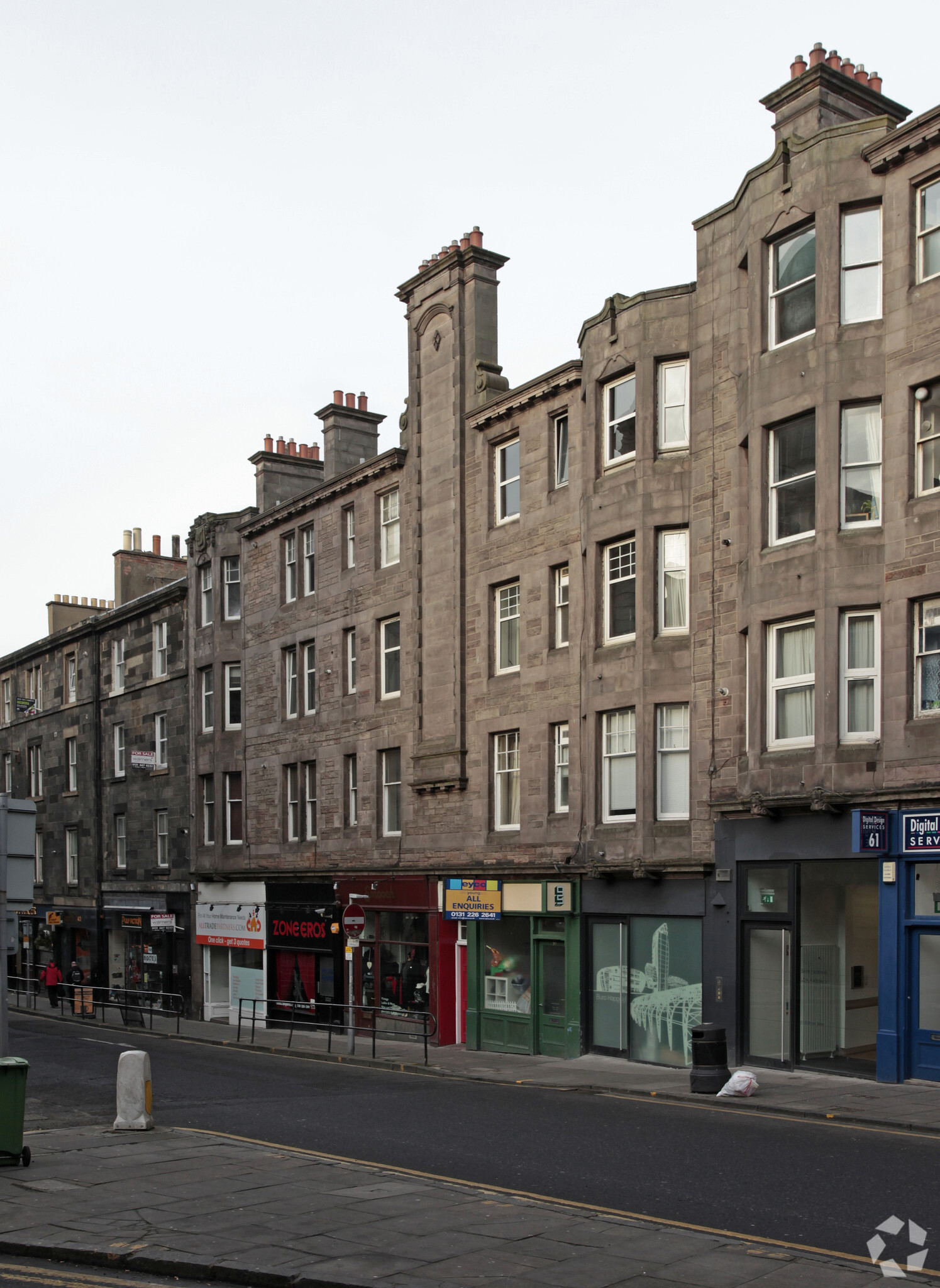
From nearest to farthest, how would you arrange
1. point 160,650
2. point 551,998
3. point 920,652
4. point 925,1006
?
point 925,1006 → point 920,652 → point 551,998 → point 160,650

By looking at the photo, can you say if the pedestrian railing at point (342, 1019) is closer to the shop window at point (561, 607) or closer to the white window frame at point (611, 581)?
the shop window at point (561, 607)

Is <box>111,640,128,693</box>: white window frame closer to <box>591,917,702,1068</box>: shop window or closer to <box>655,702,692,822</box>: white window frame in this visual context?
<box>591,917,702,1068</box>: shop window

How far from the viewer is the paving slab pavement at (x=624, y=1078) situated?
17.2m

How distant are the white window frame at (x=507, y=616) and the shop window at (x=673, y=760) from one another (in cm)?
474

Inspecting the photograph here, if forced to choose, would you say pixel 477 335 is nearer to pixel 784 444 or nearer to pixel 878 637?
pixel 784 444

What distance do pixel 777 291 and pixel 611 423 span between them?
15.6 ft

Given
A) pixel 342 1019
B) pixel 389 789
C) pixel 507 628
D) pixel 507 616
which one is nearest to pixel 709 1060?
pixel 507 628

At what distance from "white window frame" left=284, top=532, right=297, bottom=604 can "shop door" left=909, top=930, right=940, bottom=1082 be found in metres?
22.1

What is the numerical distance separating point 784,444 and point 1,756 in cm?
4653

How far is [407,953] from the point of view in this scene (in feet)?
103

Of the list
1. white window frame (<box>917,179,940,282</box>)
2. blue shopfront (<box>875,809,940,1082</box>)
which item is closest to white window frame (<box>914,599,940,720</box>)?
blue shopfront (<box>875,809,940,1082</box>)

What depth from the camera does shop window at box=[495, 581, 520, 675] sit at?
29.2 metres

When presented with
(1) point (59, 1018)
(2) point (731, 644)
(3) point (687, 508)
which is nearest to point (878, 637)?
(2) point (731, 644)

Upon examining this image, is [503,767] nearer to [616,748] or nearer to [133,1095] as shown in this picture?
[616,748]
